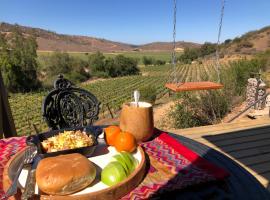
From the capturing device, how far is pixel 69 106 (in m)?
1.90

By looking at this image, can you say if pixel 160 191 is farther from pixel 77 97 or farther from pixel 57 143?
pixel 77 97

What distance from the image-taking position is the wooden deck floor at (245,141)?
270 centimetres

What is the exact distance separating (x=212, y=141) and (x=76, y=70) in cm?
5275

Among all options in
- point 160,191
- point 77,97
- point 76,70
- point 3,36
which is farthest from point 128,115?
point 76,70

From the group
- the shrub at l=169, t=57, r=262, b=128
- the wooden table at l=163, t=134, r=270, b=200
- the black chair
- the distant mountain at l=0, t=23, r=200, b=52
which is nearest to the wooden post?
the black chair

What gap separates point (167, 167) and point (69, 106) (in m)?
0.99

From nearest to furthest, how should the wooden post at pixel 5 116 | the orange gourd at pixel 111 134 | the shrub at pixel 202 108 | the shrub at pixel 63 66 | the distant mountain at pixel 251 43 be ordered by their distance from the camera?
the orange gourd at pixel 111 134 → the wooden post at pixel 5 116 → the shrub at pixel 202 108 → the distant mountain at pixel 251 43 → the shrub at pixel 63 66

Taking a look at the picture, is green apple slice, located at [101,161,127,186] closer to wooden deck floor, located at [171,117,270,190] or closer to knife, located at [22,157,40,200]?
knife, located at [22,157,40,200]

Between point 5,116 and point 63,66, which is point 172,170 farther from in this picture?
point 63,66

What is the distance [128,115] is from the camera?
1.33 meters

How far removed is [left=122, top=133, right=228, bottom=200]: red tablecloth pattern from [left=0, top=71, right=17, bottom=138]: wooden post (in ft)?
5.51

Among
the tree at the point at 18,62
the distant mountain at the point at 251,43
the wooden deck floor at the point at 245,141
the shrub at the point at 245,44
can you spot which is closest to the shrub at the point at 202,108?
the wooden deck floor at the point at 245,141

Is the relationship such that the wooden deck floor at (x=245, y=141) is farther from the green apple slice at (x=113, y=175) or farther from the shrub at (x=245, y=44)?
the shrub at (x=245, y=44)

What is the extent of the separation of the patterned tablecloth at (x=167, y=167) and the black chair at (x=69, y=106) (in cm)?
42
